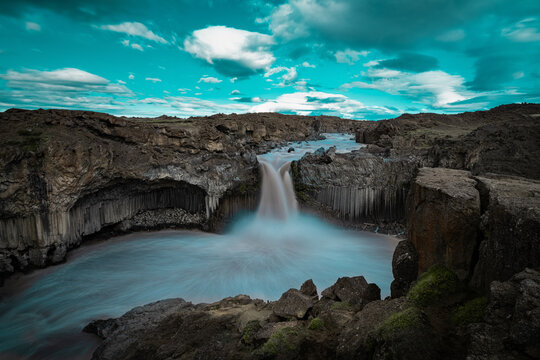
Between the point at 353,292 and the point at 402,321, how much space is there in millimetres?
3195

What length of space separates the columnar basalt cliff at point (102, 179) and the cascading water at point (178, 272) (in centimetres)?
114

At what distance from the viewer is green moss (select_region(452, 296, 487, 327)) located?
3266 millimetres

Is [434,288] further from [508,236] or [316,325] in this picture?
[316,325]

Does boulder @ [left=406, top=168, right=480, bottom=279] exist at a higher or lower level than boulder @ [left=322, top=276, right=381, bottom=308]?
higher

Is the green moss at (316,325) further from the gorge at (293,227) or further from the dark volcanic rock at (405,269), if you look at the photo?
the dark volcanic rock at (405,269)

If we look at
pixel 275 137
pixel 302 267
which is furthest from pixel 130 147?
pixel 275 137

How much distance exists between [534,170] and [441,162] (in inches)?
201

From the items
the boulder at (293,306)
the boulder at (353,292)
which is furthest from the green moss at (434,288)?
the boulder at (293,306)

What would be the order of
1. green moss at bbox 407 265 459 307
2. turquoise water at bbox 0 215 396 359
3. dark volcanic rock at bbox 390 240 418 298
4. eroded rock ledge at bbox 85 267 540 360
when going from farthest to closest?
1. turquoise water at bbox 0 215 396 359
2. dark volcanic rock at bbox 390 240 418 298
3. green moss at bbox 407 265 459 307
4. eroded rock ledge at bbox 85 267 540 360

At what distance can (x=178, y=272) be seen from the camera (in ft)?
39.5

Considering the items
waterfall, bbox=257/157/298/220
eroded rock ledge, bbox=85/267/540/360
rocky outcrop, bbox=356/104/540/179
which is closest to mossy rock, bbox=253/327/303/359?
eroded rock ledge, bbox=85/267/540/360

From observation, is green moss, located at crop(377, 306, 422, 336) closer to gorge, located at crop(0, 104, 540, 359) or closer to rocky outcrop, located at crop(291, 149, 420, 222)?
gorge, located at crop(0, 104, 540, 359)

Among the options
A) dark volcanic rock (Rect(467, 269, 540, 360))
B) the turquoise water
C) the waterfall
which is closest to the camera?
dark volcanic rock (Rect(467, 269, 540, 360))

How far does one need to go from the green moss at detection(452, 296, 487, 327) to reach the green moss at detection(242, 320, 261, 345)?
10.5ft
